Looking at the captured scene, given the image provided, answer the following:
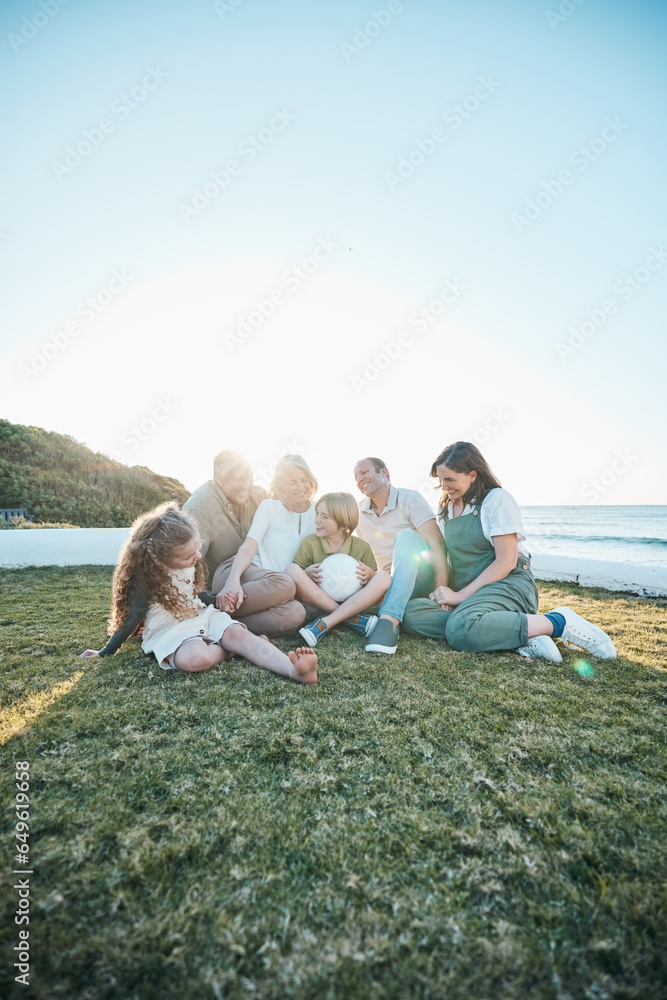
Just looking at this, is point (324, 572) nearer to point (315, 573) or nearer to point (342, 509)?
point (315, 573)

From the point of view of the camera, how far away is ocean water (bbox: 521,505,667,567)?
1705 centimetres

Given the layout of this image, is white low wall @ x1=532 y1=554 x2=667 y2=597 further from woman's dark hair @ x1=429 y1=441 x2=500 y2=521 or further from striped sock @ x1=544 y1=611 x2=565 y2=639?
woman's dark hair @ x1=429 y1=441 x2=500 y2=521

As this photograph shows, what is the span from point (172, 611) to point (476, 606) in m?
2.16

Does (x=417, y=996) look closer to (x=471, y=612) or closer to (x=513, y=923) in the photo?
(x=513, y=923)

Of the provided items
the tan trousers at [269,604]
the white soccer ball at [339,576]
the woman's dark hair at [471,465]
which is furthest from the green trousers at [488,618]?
the tan trousers at [269,604]

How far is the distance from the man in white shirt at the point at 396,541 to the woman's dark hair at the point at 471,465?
19.4 inches

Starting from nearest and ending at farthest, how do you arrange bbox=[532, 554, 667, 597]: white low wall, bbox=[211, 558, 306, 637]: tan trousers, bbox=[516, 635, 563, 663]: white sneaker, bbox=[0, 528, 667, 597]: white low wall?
bbox=[516, 635, 563, 663]: white sneaker → bbox=[211, 558, 306, 637]: tan trousers → bbox=[532, 554, 667, 597]: white low wall → bbox=[0, 528, 667, 597]: white low wall

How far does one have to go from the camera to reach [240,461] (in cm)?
399

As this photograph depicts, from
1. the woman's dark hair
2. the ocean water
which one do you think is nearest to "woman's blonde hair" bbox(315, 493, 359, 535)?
the woman's dark hair

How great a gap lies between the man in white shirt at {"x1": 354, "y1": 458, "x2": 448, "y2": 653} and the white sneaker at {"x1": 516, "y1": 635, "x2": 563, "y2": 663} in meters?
0.85

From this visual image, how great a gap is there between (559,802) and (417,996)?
0.89 m

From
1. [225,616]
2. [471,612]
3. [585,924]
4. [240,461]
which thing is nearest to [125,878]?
[585,924]

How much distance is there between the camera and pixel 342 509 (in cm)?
384

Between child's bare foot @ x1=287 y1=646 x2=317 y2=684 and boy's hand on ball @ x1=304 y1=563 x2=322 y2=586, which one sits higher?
boy's hand on ball @ x1=304 y1=563 x2=322 y2=586
